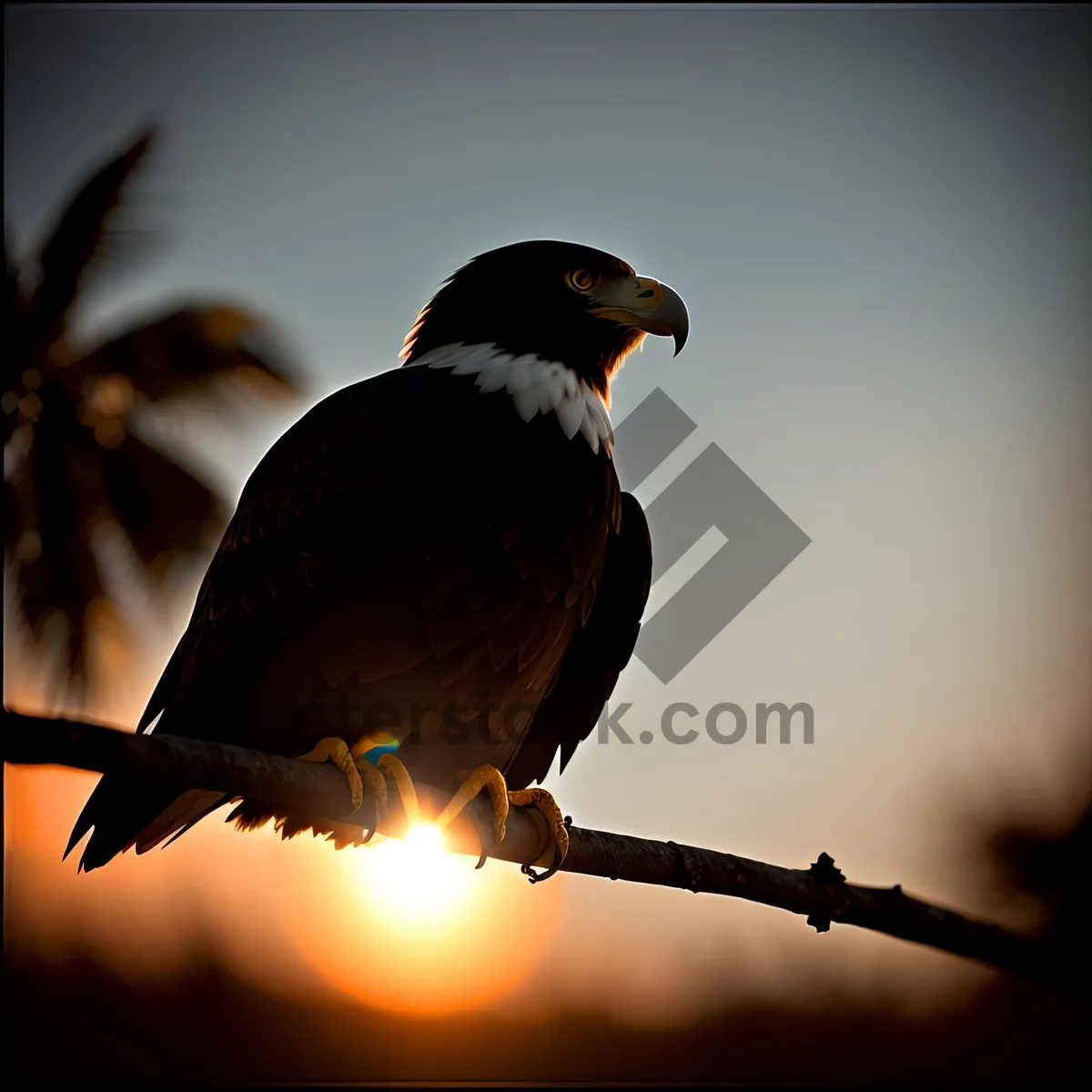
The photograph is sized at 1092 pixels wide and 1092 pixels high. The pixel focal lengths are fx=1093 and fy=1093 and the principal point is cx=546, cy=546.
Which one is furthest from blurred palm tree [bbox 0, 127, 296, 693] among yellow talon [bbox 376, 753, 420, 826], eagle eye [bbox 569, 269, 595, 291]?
yellow talon [bbox 376, 753, 420, 826]

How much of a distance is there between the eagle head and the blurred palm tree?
780 centimetres

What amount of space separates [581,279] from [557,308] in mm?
125

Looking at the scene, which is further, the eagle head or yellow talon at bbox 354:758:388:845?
the eagle head

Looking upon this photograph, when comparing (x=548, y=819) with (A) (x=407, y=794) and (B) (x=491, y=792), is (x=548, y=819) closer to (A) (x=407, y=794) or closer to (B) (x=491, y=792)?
(B) (x=491, y=792)

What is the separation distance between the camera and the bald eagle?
9.68ft

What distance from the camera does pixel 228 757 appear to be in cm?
183

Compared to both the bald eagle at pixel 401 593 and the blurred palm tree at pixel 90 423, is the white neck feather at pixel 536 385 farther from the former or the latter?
the blurred palm tree at pixel 90 423

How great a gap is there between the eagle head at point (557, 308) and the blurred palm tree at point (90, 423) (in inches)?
307

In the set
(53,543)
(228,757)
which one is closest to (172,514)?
(53,543)

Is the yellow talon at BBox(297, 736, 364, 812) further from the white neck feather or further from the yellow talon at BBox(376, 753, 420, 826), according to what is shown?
the white neck feather

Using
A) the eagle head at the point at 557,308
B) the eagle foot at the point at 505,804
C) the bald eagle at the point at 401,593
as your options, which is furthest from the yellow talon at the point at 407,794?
the eagle head at the point at 557,308

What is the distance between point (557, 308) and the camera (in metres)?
3.69

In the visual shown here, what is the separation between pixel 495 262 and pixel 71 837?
2223 mm

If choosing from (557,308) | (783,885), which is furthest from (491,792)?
(557,308)
